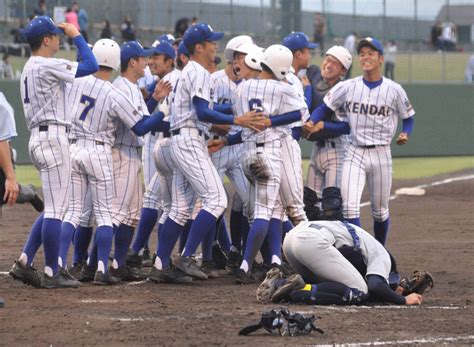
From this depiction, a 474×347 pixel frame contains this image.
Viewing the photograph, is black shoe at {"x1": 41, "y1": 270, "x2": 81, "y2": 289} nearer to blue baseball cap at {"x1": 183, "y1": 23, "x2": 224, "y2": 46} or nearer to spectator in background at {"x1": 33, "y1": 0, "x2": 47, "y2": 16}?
blue baseball cap at {"x1": 183, "y1": 23, "x2": 224, "y2": 46}

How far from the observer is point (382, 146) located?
9906 mm

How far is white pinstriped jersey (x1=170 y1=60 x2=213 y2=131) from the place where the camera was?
8953mm

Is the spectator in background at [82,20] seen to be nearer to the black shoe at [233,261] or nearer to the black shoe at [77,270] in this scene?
the black shoe at [233,261]

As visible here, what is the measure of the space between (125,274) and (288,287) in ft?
6.74

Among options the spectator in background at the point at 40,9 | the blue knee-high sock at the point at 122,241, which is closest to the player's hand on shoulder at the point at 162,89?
the blue knee-high sock at the point at 122,241

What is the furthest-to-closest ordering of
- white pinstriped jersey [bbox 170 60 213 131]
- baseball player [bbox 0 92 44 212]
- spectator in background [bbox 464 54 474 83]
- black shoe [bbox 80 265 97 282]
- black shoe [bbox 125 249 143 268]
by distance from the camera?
spectator in background [bbox 464 54 474 83]
black shoe [bbox 125 249 143 268]
black shoe [bbox 80 265 97 282]
white pinstriped jersey [bbox 170 60 213 131]
baseball player [bbox 0 92 44 212]

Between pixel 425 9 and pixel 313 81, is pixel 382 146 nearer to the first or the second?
pixel 313 81

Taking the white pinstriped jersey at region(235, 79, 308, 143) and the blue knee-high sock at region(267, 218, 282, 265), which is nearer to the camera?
the white pinstriped jersey at region(235, 79, 308, 143)

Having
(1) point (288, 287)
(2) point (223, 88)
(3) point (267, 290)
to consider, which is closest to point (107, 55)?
(2) point (223, 88)

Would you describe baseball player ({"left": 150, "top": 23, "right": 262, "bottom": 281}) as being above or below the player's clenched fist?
below

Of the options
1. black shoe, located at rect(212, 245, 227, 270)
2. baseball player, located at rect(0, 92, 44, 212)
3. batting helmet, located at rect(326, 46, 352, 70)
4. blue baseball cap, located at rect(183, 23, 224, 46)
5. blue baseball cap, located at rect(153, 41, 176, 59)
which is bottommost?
black shoe, located at rect(212, 245, 227, 270)

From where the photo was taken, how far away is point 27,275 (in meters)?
8.73

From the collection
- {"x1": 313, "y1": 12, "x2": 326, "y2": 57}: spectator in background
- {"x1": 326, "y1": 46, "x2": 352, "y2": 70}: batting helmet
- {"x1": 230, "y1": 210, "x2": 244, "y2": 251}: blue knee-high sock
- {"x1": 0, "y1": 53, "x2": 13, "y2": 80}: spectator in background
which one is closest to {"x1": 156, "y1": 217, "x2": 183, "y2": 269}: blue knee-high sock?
{"x1": 230, "y1": 210, "x2": 244, "y2": 251}: blue knee-high sock

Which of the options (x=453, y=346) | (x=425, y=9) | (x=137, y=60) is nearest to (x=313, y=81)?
(x=137, y=60)
